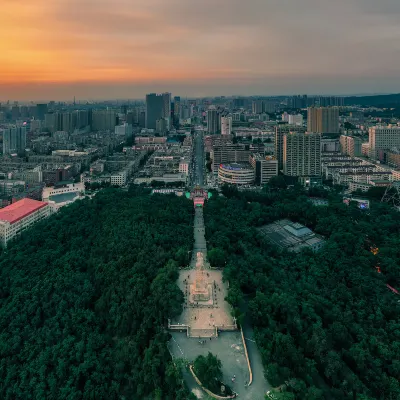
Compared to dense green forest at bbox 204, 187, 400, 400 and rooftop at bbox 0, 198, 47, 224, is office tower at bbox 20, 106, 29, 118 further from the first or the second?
dense green forest at bbox 204, 187, 400, 400

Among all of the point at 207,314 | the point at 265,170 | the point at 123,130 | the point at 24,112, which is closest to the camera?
the point at 207,314

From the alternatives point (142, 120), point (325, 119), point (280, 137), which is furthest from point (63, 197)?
point (142, 120)

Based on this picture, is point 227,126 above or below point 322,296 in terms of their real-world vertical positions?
above

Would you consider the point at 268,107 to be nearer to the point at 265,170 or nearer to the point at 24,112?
the point at 24,112

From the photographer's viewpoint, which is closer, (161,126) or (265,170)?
(265,170)

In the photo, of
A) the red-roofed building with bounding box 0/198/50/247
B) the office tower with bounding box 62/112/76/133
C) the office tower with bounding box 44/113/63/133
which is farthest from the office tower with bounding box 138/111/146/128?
the red-roofed building with bounding box 0/198/50/247

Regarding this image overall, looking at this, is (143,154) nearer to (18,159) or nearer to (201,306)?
(18,159)

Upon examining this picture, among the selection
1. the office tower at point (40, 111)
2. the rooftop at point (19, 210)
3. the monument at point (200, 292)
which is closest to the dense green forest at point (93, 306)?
the monument at point (200, 292)
